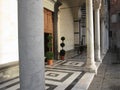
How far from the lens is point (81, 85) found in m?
6.56

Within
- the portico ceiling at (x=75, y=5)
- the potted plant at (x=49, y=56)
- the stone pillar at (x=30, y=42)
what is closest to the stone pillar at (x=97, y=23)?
the potted plant at (x=49, y=56)

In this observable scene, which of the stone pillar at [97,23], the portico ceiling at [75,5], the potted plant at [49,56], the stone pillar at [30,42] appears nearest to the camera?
the stone pillar at [30,42]

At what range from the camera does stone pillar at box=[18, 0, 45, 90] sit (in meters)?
1.87

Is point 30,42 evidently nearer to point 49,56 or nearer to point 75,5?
point 49,56

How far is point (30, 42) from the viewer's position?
6.17ft

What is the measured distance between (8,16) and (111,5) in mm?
29413

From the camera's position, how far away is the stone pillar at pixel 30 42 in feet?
6.14

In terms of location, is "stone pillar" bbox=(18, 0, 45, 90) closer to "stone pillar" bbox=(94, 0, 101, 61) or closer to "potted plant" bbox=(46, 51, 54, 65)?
"potted plant" bbox=(46, 51, 54, 65)

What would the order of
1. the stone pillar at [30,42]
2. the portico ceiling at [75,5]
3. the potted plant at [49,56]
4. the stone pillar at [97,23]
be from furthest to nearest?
the portico ceiling at [75,5] < the stone pillar at [97,23] < the potted plant at [49,56] < the stone pillar at [30,42]

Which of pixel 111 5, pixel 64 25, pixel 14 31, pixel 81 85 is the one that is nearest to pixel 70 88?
pixel 81 85

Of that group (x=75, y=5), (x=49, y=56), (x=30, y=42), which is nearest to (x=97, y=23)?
(x=49, y=56)

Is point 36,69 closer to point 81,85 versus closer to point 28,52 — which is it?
point 28,52

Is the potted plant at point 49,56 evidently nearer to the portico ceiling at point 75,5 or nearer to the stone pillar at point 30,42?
the portico ceiling at point 75,5

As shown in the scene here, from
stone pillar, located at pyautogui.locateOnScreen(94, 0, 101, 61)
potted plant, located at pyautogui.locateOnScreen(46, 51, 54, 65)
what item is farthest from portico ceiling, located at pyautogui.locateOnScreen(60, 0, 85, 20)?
potted plant, located at pyautogui.locateOnScreen(46, 51, 54, 65)
